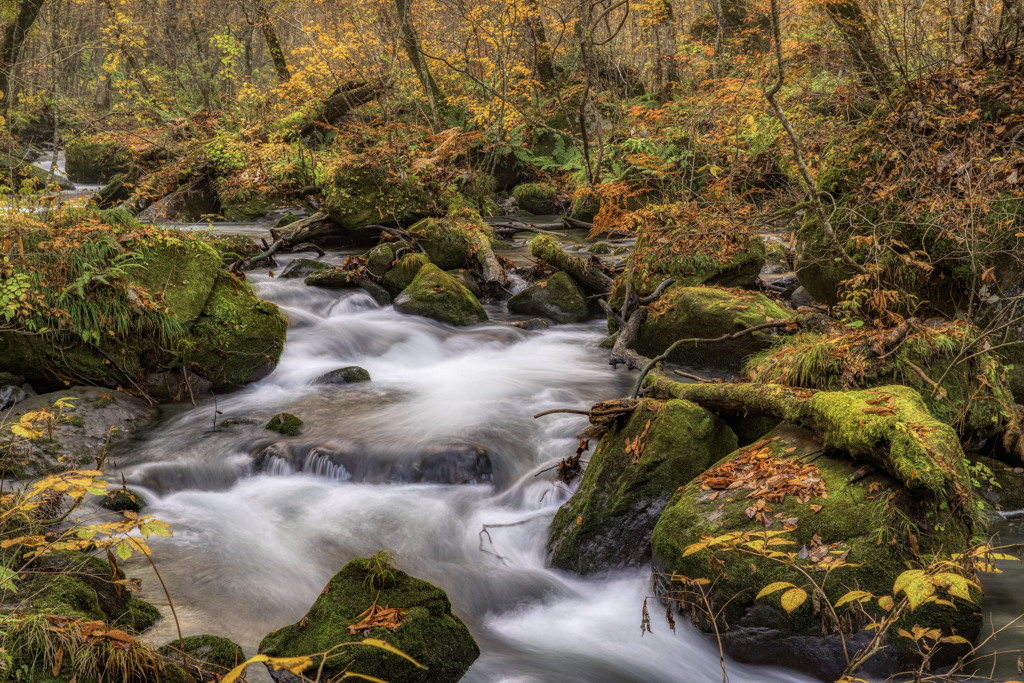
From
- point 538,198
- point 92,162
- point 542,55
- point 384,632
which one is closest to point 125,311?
point 384,632

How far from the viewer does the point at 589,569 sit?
191 inches

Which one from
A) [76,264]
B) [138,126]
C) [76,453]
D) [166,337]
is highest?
[138,126]

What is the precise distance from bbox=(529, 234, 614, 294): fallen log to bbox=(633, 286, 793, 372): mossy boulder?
2169 mm

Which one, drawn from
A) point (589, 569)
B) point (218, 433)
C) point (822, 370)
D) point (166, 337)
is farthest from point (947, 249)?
point (166, 337)

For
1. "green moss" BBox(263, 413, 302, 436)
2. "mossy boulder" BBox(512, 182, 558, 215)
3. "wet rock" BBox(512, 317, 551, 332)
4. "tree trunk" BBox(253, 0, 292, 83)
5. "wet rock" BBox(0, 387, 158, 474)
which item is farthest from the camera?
"tree trunk" BBox(253, 0, 292, 83)

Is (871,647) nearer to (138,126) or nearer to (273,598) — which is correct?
(273,598)

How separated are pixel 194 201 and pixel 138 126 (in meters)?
5.52

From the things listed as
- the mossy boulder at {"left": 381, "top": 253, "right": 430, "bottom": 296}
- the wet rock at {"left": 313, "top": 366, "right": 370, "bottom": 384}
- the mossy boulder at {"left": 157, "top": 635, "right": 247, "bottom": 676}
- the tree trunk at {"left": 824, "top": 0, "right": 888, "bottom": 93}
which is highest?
the tree trunk at {"left": 824, "top": 0, "right": 888, "bottom": 93}

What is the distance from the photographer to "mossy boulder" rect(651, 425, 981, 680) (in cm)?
358

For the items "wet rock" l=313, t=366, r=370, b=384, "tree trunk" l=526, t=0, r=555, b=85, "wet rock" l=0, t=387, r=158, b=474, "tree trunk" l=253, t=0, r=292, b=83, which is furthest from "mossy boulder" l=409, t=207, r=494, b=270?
"tree trunk" l=253, t=0, r=292, b=83

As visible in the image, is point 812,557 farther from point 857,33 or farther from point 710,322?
point 857,33

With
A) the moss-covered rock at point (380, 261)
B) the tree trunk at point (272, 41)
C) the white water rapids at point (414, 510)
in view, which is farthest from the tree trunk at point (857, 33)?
the tree trunk at point (272, 41)

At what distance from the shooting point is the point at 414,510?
578 cm

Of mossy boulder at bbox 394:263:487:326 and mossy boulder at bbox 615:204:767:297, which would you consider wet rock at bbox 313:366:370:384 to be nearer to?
mossy boulder at bbox 394:263:487:326
